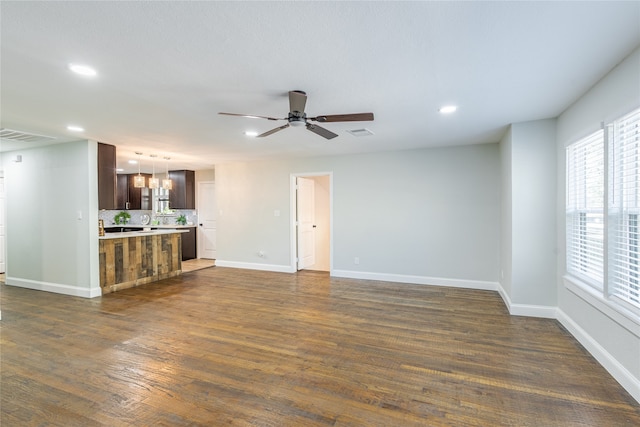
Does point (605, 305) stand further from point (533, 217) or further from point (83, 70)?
point (83, 70)

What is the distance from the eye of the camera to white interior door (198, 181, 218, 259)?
27.6 feet

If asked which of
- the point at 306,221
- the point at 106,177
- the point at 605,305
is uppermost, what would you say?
the point at 106,177

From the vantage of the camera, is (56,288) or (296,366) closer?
(296,366)

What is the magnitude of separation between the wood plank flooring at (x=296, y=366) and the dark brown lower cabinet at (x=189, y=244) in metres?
3.91

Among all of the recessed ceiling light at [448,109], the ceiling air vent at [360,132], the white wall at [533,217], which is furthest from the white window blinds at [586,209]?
the ceiling air vent at [360,132]

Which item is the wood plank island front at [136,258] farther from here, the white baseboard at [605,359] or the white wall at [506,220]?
the white baseboard at [605,359]

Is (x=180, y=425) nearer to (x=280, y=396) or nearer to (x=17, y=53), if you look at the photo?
(x=280, y=396)

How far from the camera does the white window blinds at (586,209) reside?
2.78m

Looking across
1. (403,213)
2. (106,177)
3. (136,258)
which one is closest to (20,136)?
(106,177)

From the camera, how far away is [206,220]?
852 cm

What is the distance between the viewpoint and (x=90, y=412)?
6.72 ft

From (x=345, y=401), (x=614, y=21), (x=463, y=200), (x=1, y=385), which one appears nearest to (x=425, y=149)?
(x=463, y=200)

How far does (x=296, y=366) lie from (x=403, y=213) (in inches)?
144

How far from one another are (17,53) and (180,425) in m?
2.61
